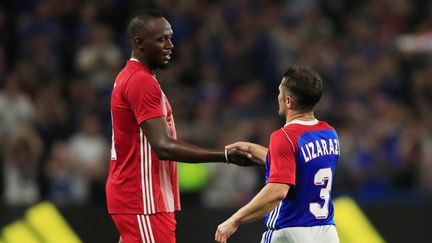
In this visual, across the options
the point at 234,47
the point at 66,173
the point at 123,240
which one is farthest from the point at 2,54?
the point at 123,240

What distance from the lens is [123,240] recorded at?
6172 millimetres

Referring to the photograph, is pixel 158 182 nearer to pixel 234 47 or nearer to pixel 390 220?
pixel 390 220

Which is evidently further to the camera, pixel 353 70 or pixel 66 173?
pixel 353 70

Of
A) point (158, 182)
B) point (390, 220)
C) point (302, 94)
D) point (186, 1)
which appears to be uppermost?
point (186, 1)

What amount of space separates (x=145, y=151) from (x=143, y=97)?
0.34 m

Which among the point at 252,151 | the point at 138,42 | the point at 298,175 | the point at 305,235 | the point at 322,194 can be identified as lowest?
the point at 305,235

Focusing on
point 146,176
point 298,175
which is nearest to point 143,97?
point 146,176

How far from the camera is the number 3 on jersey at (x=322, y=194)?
589 centimetres

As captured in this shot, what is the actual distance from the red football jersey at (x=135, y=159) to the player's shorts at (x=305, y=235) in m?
0.67

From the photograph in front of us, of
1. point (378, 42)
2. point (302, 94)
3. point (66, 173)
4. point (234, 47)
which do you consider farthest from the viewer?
point (378, 42)

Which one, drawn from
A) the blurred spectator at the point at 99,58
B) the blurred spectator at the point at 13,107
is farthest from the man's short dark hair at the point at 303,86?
the blurred spectator at the point at 99,58

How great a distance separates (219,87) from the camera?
42.0ft

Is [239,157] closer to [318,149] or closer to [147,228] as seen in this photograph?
[318,149]

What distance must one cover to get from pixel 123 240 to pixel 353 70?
8.03m
